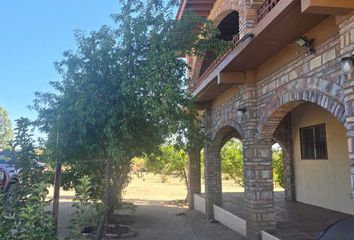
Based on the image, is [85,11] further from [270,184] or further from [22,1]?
[270,184]

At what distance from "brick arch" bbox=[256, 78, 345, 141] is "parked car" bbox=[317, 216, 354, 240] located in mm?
1630

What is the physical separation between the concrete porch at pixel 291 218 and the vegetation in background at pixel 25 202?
4.40m

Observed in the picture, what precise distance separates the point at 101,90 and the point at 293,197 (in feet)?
28.0

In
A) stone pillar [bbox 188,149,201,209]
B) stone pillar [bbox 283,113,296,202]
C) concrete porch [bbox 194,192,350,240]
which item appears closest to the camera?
concrete porch [bbox 194,192,350,240]

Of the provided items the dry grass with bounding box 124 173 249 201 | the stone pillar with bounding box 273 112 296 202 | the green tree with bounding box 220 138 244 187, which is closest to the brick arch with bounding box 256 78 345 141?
the stone pillar with bounding box 273 112 296 202

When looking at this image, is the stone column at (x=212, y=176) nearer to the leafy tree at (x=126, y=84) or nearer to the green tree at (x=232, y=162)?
the leafy tree at (x=126, y=84)

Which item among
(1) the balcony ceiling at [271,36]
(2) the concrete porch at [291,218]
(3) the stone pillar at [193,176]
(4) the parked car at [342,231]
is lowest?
(2) the concrete porch at [291,218]

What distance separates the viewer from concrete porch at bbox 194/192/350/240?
7781mm

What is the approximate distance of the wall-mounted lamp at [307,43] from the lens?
5.87 m

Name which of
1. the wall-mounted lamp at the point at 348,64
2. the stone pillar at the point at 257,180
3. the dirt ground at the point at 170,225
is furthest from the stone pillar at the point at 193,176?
the wall-mounted lamp at the point at 348,64

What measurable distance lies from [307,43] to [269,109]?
1.86 metres

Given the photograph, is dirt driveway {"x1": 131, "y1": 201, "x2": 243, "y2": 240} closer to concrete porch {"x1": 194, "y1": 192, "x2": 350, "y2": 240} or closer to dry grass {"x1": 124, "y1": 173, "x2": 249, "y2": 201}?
concrete porch {"x1": 194, "y1": 192, "x2": 350, "y2": 240}

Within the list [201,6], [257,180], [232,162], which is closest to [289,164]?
[257,180]

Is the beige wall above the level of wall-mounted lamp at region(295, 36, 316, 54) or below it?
below
